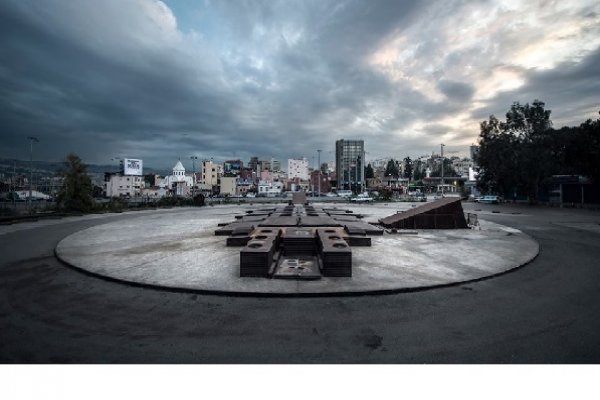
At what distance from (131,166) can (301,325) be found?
93.1 meters

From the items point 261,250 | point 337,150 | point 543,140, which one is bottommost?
→ point 261,250

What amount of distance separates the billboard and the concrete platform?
75.5 metres

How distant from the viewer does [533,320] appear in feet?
19.0

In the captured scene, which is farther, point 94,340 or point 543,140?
point 543,140

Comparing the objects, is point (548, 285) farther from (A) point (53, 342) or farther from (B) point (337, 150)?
(B) point (337, 150)

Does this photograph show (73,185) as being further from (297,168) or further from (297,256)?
(297,168)

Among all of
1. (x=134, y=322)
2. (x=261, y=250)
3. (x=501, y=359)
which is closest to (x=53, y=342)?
(x=134, y=322)

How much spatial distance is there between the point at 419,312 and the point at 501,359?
1816 millimetres

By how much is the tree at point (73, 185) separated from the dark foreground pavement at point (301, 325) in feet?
94.2

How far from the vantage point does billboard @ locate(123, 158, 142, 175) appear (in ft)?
266

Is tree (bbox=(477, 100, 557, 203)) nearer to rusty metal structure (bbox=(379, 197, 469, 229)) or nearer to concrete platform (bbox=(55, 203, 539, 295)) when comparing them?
rusty metal structure (bbox=(379, 197, 469, 229))

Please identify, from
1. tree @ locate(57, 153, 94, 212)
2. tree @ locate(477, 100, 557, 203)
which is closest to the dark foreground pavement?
tree @ locate(57, 153, 94, 212)

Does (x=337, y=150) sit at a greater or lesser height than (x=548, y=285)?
greater
